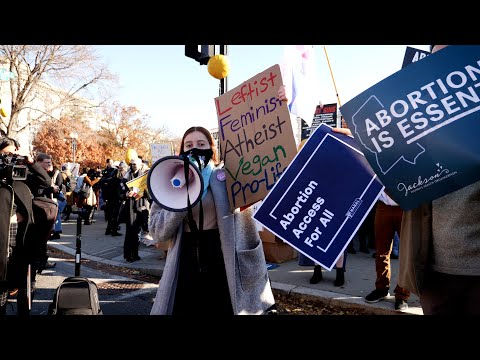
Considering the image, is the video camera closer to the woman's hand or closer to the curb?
the woman's hand

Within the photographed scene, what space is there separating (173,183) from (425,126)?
128cm

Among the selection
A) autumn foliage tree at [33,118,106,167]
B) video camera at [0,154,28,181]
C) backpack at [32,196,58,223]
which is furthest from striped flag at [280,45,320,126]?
autumn foliage tree at [33,118,106,167]

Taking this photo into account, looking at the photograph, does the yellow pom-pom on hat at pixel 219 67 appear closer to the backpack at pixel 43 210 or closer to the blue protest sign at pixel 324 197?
the blue protest sign at pixel 324 197

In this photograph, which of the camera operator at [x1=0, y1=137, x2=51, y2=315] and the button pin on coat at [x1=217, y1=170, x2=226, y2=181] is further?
the camera operator at [x1=0, y1=137, x2=51, y2=315]

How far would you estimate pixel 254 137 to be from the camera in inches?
79.1

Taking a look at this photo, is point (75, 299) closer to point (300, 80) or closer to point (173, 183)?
point (173, 183)

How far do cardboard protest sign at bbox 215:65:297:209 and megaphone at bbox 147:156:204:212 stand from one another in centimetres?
23

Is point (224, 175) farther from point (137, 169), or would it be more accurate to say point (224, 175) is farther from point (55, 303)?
point (137, 169)

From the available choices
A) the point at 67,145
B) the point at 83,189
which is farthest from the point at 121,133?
the point at 83,189

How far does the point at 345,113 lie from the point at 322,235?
517 millimetres

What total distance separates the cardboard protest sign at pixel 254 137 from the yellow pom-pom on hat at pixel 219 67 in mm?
911

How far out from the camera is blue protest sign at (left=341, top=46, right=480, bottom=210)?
1.22 meters

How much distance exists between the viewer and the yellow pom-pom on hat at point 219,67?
9.65ft

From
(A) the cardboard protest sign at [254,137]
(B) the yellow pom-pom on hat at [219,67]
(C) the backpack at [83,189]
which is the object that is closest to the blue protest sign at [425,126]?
(A) the cardboard protest sign at [254,137]
